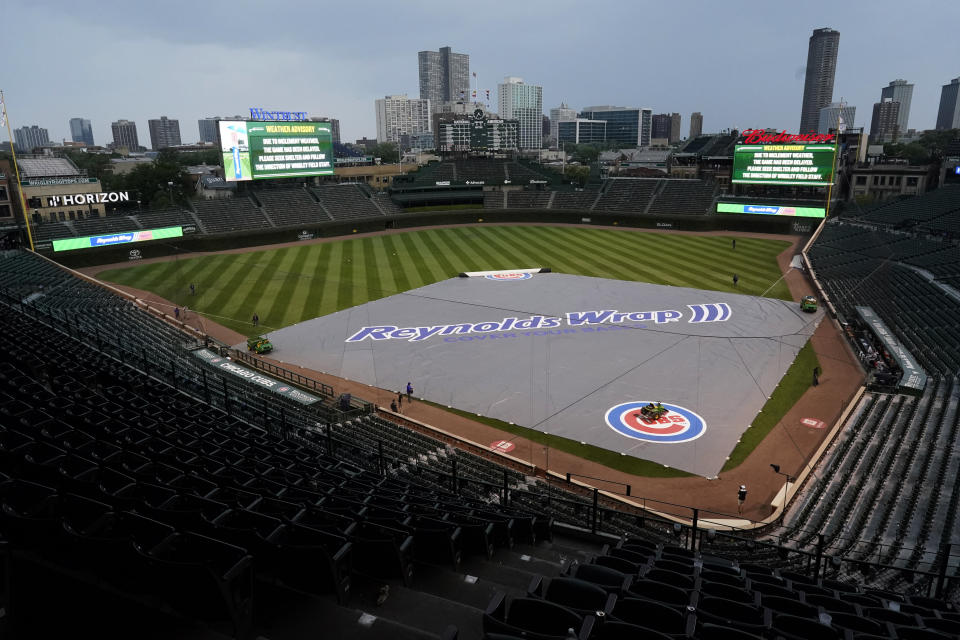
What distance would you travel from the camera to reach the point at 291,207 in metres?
75.2

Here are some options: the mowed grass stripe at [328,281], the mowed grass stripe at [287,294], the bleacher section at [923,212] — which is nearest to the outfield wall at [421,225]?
the bleacher section at [923,212]

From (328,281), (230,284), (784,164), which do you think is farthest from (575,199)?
(230,284)

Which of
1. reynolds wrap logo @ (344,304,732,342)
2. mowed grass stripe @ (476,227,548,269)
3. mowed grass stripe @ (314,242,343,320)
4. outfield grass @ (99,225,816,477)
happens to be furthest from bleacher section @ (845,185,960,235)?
mowed grass stripe @ (314,242,343,320)

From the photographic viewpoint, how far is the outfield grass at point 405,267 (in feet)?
146

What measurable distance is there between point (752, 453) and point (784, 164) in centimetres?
5794

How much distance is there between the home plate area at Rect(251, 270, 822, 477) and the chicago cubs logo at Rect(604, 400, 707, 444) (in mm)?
70

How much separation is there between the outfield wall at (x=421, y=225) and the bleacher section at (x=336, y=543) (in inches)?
1821

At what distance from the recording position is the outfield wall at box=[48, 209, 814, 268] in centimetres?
6016

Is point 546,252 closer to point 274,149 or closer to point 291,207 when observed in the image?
point 291,207

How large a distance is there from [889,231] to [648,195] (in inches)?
1238

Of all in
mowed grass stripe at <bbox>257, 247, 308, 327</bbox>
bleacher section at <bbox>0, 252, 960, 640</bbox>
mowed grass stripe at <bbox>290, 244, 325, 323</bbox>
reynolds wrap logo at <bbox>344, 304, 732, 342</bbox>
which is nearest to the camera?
bleacher section at <bbox>0, 252, 960, 640</bbox>

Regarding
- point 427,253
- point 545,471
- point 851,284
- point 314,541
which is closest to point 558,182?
point 427,253

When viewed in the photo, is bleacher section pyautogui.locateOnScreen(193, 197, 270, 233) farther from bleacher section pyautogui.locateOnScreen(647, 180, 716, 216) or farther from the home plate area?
bleacher section pyautogui.locateOnScreen(647, 180, 716, 216)

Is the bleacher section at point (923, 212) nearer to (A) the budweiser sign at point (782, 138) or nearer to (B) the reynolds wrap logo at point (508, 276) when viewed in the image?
(A) the budweiser sign at point (782, 138)
